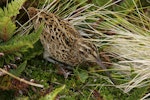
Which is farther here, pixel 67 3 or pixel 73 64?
pixel 67 3

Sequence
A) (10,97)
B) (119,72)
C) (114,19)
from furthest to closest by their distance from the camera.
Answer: (114,19) → (119,72) → (10,97)

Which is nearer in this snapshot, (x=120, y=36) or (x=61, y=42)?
(x=61, y=42)

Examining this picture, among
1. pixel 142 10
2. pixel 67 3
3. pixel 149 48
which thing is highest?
pixel 67 3

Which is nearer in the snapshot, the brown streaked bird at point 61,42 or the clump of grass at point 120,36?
the brown streaked bird at point 61,42

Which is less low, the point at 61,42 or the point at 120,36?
the point at 61,42

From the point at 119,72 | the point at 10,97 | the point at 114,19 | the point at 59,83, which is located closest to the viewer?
the point at 10,97

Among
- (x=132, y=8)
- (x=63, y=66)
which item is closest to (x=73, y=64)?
(x=63, y=66)

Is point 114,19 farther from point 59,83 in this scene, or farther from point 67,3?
point 59,83

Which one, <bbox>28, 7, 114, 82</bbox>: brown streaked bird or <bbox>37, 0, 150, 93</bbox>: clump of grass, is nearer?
<bbox>28, 7, 114, 82</bbox>: brown streaked bird
